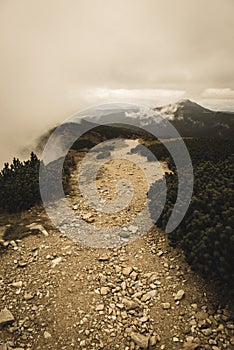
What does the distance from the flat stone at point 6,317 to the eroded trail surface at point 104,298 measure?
18 mm

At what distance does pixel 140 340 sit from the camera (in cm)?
Answer: 469

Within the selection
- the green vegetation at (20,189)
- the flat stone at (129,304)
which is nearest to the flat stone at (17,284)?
the flat stone at (129,304)

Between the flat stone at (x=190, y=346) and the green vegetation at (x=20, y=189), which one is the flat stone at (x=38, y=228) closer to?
the green vegetation at (x=20, y=189)

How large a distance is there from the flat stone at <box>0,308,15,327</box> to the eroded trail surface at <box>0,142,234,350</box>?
18 millimetres

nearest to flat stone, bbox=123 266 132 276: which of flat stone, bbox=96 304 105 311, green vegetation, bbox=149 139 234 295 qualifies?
flat stone, bbox=96 304 105 311

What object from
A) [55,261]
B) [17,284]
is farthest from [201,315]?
[17,284]

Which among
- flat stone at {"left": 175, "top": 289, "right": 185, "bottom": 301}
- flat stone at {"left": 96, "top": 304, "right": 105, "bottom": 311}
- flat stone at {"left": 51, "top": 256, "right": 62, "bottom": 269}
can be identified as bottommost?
flat stone at {"left": 96, "top": 304, "right": 105, "bottom": 311}

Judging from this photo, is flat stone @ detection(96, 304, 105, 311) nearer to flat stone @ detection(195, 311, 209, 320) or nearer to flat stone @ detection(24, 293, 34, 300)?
flat stone @ detection(24, 293, 34, 300)

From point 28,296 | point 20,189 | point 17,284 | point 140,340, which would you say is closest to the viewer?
point 140,340

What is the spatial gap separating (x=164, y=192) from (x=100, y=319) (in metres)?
4.93

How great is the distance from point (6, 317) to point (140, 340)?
9.32ft

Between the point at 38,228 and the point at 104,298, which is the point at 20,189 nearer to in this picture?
the point at 38,228

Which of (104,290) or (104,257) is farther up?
(104,257)

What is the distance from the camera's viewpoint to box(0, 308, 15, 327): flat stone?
16.7ft
